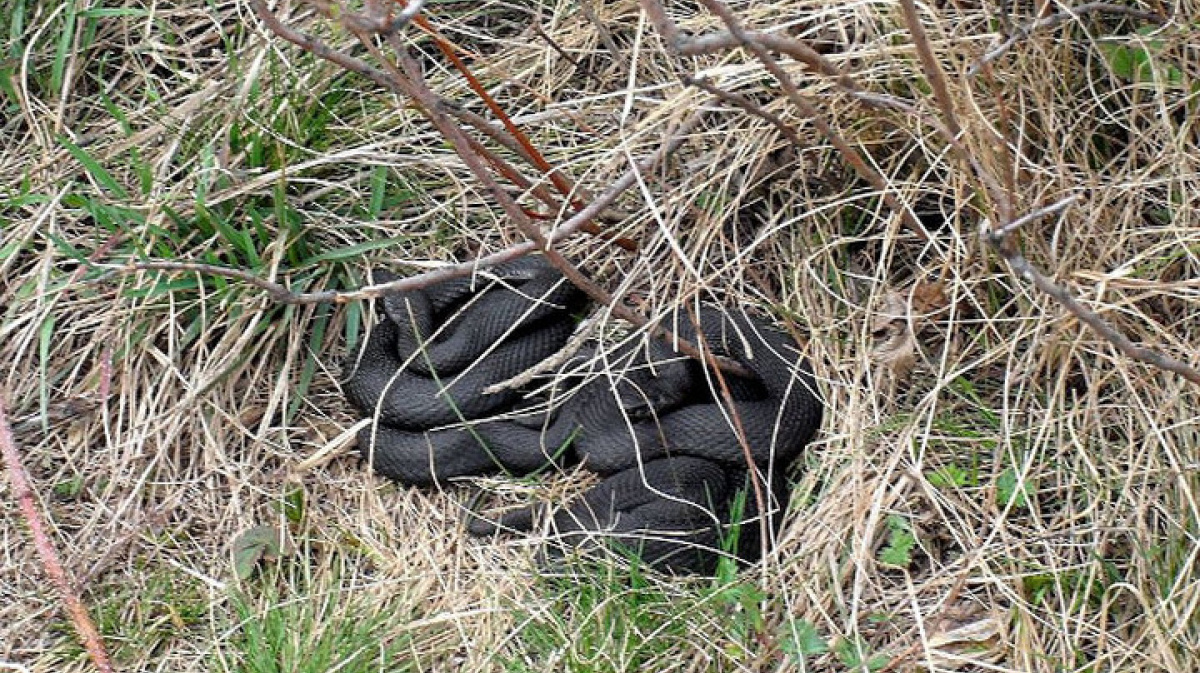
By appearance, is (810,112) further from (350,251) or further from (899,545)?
(350,251)

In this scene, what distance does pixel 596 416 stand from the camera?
413 centimetres

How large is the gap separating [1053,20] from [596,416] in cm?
148

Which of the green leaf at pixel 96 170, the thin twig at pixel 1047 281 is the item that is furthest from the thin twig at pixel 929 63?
the green leaf at pixel 96 170

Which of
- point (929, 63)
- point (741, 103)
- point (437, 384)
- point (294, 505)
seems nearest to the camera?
point (929, 63)

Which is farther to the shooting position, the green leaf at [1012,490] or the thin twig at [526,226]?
the green leaf at [1012,490]

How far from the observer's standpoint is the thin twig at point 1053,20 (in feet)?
10.8

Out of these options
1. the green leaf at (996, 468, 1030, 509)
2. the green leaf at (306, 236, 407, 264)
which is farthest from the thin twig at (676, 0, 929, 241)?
the green leaf at (306, 236, 407, 264)

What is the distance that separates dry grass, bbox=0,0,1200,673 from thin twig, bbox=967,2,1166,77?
77 mm

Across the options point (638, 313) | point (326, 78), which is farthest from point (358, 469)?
point (326, 78)

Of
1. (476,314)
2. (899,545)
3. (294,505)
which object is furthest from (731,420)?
(294,505)

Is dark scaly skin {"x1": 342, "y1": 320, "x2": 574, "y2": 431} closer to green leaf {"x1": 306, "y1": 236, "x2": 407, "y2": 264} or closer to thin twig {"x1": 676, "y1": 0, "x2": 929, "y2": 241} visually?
green leaf {"x1": 306, "y1": 236, "x2": 407, "y2": 264}

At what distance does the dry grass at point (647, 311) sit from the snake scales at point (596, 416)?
96 mm

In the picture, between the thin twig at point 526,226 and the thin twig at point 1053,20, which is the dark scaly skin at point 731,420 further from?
the thin twig at point 1053,20

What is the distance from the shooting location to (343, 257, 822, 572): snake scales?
151 inches
